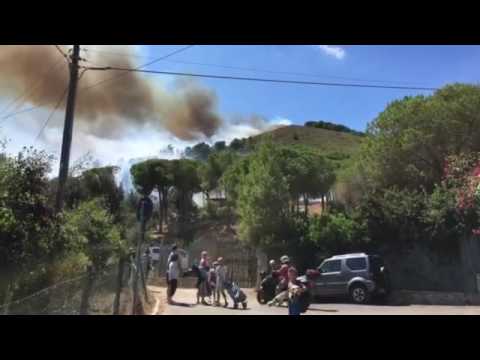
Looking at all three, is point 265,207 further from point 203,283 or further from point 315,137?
point 315,137

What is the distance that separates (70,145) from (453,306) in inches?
489

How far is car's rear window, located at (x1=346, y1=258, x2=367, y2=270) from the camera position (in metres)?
15.6

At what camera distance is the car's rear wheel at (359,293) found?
50.7ft

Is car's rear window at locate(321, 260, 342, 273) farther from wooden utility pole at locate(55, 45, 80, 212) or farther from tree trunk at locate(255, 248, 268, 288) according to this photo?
wooden utility pole at locate(55, 45, 80, 212)

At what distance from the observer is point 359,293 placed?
15.5 metres

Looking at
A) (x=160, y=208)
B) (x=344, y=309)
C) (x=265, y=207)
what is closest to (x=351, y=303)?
(x=344, y=309)

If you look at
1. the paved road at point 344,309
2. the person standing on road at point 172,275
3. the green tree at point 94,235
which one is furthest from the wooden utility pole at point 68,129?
the paved road at point 344,309

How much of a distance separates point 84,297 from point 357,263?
10360 millimetres

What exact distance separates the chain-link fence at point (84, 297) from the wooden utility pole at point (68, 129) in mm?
2448

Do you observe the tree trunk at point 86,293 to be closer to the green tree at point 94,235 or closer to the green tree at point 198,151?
the green tree at point 94,235

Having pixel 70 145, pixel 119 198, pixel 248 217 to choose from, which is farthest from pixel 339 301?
pixel 119 198
